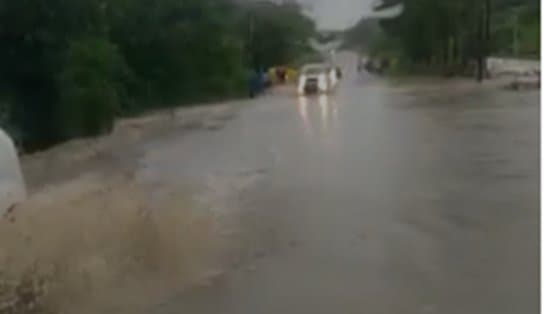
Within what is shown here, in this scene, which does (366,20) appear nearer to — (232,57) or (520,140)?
(232,57)

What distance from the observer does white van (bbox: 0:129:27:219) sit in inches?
316

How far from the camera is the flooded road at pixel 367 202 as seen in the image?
7.28m

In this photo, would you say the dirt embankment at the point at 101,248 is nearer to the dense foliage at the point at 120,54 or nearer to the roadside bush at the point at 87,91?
the dense foliage at the point at 120,54

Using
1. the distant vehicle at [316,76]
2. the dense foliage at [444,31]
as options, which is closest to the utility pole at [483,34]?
the dense foliage at [444,31]

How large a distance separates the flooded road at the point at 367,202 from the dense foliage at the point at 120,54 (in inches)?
41.6

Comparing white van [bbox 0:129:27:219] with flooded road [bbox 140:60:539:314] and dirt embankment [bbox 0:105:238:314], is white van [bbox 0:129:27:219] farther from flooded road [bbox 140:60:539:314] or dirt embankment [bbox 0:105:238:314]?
flooded road [bbox 140:60:539:314]

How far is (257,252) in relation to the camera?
29.6 ft

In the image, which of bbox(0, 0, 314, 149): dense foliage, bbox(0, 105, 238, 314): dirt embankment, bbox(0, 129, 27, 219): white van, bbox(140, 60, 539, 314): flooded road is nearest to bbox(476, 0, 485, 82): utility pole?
bbox(140, 60, 539, 314): flooded road

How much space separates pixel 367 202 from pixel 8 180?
13.5 ft

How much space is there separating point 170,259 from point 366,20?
7.14 feet

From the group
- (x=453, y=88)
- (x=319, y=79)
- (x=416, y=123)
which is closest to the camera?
(x=319, y=79)

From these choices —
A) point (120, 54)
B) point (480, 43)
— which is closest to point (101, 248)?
point (120, 54)

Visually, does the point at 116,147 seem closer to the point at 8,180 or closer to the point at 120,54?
the point at 120,54

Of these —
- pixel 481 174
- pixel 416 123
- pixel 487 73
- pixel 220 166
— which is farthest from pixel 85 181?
pixel 487 73
